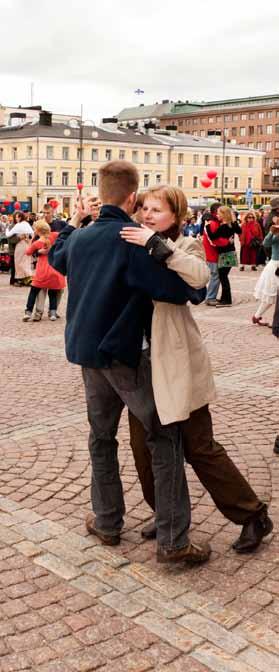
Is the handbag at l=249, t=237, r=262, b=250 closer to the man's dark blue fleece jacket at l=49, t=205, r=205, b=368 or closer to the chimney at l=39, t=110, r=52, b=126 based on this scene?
the man's dark blue fleece jacket at l=49, t=205, r=205, b=368

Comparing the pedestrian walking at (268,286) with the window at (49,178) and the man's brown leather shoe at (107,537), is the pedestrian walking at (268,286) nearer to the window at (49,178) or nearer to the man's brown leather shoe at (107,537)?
the man's brown leather shoe at (107,537)

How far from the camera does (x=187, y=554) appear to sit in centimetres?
391

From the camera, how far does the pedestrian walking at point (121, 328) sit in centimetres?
363

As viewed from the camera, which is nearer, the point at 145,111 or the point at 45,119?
the point at 45,119

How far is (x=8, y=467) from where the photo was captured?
5465mm

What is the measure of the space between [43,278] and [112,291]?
28.7 ft

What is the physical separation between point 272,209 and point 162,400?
369 centimetres

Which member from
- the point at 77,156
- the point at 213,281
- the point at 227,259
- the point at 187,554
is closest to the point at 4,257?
the point at 213,281

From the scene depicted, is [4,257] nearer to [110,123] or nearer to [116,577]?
[116,577]

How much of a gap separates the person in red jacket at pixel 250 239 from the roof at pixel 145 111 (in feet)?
403

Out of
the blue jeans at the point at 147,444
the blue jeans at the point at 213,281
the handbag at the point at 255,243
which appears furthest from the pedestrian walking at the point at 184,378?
the handbag at the point at 255,243

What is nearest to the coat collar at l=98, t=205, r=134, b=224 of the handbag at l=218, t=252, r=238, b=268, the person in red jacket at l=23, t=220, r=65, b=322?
the person in red jacket at l=23, t=220, r=65, b=322

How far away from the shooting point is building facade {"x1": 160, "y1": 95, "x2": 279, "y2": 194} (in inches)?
4958

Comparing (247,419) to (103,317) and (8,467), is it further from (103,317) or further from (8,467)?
(103,317)
